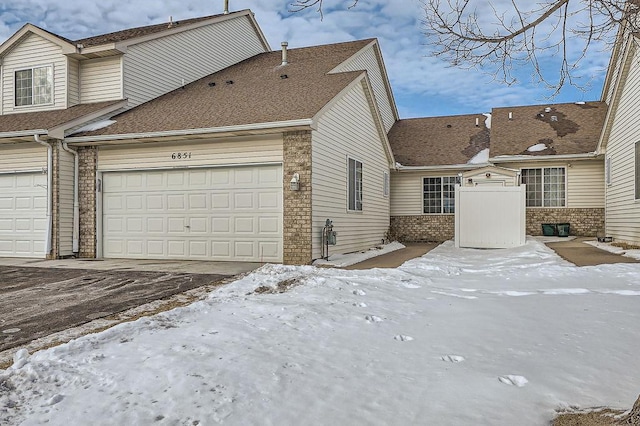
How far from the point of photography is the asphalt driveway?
498cm

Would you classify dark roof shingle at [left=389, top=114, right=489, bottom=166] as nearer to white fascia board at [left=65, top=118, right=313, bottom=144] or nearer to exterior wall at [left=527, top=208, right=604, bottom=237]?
exterior wall at [left=527, top=208, right=604, bottom=237]

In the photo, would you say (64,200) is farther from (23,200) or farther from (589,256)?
(589,256)

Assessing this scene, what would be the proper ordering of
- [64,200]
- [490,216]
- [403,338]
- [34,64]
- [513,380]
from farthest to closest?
1. [34,64]
2. [490,216]
3. [64,200]
4. [403,338]
5. [513,380]

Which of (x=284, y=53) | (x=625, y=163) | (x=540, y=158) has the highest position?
(x=284, y=53)

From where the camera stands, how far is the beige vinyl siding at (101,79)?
534 inches

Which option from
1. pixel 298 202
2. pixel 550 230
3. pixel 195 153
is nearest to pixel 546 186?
pixel 550 230

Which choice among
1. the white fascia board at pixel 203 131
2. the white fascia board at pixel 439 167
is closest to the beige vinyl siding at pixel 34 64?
the white fascia board at pixel 203 131

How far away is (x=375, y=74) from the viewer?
63.3 feet

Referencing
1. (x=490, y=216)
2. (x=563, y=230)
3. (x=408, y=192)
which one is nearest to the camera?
(x=490, y=216)

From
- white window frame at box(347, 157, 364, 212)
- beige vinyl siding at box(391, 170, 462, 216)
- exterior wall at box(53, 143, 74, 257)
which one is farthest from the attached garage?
beige vinyl siding at box(391, 170, 462, 216)

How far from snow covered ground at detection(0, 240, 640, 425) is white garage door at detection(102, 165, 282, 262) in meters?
4.40

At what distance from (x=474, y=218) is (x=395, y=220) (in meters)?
4.90

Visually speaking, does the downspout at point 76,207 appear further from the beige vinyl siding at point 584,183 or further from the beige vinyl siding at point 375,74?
the beige vinyl siding at point 584,183

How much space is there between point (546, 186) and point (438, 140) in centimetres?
471
